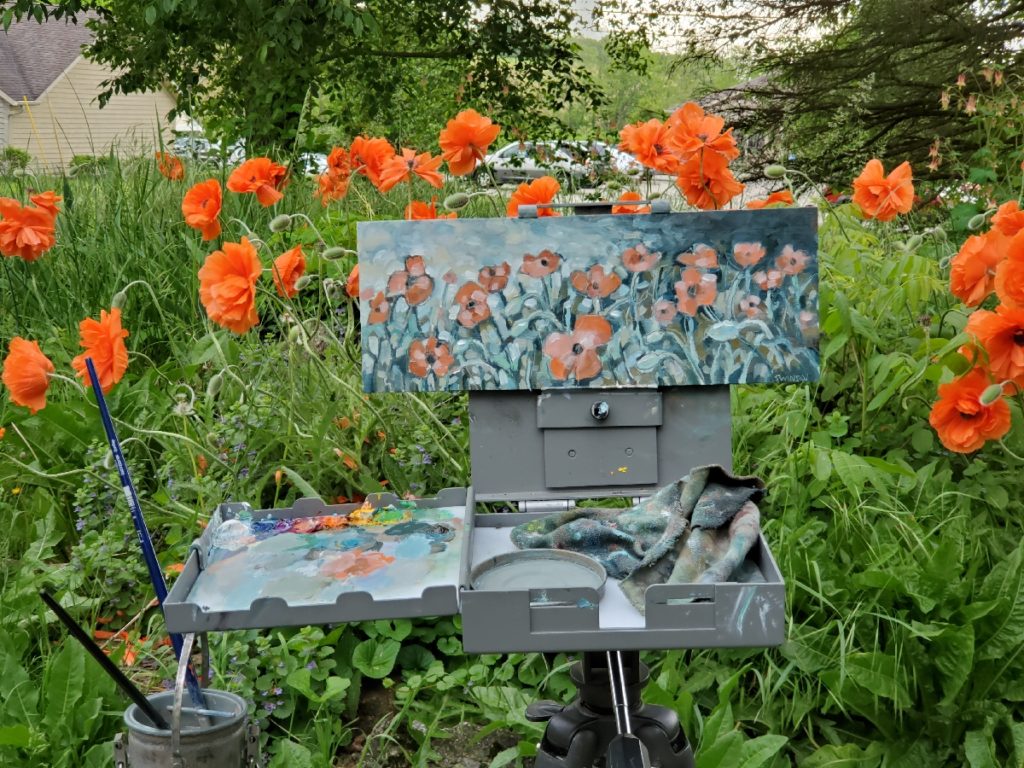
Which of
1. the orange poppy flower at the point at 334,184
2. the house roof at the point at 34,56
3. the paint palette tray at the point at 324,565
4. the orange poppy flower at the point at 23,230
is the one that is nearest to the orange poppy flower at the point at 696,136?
the paint palette tray at the point at 324,565

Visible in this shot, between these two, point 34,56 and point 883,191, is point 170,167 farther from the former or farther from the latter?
point 34,56

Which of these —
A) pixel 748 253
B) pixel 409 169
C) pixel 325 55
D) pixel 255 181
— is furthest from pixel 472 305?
pixel 325 55

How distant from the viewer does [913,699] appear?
1.95 m

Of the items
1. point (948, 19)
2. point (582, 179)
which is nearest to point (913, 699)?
point (582, 179)

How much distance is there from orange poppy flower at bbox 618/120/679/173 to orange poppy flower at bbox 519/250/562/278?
73 centimetres

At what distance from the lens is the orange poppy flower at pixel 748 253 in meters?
1.65

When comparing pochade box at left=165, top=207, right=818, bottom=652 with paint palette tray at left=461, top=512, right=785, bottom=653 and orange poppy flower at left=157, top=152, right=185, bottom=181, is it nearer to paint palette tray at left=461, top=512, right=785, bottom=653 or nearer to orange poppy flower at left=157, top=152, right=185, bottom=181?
paint palette tray at left=461, top=512, right=785, bottom=653

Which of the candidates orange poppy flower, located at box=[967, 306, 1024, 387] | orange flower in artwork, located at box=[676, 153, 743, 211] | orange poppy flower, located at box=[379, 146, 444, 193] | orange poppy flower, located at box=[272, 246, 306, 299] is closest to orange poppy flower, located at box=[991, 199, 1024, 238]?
orange poppy flower, located at box=[967, 306, 1024, 387]

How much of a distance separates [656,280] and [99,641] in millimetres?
1516

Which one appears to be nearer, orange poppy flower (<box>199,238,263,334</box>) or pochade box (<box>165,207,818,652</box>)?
pochade box (<box>165,207,818,652</box>)

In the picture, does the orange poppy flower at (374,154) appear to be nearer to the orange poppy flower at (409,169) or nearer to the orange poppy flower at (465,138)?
the orange poppy flower at (409,169)

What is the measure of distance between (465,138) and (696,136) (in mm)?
538

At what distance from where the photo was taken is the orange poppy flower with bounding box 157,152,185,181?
4.07 m

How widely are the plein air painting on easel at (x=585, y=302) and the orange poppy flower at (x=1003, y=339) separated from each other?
1.31 feet
